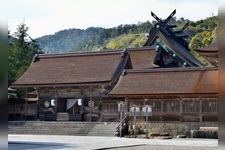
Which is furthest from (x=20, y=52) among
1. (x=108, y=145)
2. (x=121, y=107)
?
(x=108, y=145)

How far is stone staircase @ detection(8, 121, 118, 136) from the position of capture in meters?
26.5

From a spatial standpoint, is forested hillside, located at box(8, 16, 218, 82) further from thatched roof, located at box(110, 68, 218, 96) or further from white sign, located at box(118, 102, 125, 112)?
white sign, located at box(118, 102, 125, 112)

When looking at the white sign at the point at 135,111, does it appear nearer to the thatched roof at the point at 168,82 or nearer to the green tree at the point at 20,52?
the thatched roof at the point at 168,82

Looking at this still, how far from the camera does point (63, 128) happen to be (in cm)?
2814

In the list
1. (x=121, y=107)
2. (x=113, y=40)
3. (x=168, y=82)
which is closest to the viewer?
(x=121, y=107)

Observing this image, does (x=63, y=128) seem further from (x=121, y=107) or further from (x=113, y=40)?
(x=113, y=40)

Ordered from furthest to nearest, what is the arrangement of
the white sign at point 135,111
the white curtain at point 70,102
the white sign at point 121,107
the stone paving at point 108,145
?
the white curtain at point 70,102
the white sign at point 121,107
the white sign at point 135,111
the stone paving at point 108,145

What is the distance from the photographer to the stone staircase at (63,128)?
26.5m

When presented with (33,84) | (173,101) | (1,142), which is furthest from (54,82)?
(1,142)

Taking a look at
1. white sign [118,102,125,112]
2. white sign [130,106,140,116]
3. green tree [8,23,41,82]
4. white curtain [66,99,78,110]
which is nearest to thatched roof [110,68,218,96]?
white sign [118,102,125,112]

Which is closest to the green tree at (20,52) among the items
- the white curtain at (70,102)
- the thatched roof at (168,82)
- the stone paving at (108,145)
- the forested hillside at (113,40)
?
the forested hillside at (113,40)

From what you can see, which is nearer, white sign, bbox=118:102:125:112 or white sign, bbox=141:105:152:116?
white sign, bbox=141:105:152:116

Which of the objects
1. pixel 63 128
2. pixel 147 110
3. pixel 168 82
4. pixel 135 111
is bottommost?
pixel 63 128

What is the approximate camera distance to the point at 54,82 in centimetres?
3125
